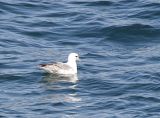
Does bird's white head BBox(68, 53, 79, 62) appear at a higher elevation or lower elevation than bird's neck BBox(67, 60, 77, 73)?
higher

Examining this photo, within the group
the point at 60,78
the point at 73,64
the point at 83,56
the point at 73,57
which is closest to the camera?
the point at 60,78

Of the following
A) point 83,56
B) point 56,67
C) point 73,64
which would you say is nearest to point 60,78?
point 56,67

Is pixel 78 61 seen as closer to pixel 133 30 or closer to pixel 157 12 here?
pixel 133 30

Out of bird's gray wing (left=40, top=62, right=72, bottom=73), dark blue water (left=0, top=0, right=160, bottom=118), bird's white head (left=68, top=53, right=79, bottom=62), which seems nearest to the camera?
dark blue water (left=0, top=0, right=160, bottom=118)

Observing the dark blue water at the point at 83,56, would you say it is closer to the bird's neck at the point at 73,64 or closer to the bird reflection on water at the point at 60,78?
the bird reflection on water at the point at 60,78

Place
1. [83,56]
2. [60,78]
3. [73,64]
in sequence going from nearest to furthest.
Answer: [60,78] → [73,64] → [83,56]

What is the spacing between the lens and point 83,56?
101 feet

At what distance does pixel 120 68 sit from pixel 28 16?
8.26 meters

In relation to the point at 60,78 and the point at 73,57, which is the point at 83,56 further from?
the point at 60,78

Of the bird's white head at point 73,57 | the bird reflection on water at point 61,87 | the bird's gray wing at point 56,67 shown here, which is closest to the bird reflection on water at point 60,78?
the bird reflection on water at point 61,87

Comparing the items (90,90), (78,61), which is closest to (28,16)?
(78,61)

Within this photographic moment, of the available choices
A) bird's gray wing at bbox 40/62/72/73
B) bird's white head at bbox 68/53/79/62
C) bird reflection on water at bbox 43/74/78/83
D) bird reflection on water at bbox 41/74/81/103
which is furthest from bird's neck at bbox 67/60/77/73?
bird reflection on water at bbox 41/74/81/103

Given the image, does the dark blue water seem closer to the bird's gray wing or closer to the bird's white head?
the bird's gray wing

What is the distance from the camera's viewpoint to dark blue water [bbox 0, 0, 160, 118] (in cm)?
2458
